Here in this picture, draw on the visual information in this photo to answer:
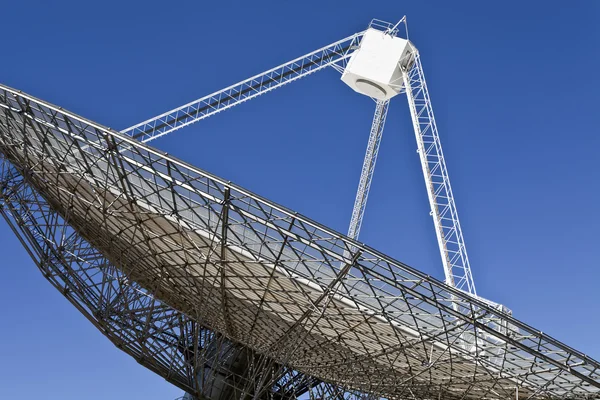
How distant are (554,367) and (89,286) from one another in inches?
1014

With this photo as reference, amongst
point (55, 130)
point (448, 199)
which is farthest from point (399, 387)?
point (55, 130)

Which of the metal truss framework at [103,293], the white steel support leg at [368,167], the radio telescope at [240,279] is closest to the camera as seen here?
the radio telescope at [240,279]

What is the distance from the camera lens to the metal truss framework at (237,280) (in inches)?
1276

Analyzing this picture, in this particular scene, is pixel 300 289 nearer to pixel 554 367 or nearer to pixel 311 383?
pixel 554 367

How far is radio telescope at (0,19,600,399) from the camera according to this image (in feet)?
106

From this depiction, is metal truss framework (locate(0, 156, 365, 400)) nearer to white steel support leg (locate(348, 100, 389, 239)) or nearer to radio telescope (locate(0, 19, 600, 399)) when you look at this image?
radio telescope (locate(0, 19, 600, 399))

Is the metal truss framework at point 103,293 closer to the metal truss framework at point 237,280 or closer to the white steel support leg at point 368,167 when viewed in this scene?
the metal truss framework at point 237,280

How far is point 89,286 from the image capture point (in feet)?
147

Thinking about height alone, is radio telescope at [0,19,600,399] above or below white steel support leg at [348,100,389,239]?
below

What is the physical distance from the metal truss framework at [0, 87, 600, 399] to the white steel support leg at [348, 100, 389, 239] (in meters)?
17.2

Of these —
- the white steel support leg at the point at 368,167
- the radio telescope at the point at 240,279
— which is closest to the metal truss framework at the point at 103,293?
the radio telescope at the point at 240,279

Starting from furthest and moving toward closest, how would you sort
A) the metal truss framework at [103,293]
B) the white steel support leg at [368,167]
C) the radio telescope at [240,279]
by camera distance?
the white steel support leg at [368,167] → the metal truss framework at [103,293] → the radio telescope at [240,279]

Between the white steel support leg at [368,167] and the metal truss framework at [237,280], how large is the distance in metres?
17.2

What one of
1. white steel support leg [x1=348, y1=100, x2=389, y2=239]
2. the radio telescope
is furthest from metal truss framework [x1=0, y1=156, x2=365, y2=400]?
white steel support leg [x1=348, y1=100, x2=389, y2=239]
